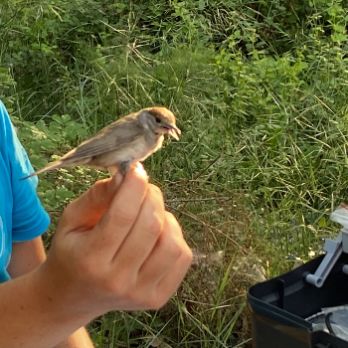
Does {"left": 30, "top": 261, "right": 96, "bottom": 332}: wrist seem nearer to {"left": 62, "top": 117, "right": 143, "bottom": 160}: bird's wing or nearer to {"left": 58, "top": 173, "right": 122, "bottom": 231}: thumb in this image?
{"left": 58, "top": 173, "right": 122, "bottom": 231}: thumb

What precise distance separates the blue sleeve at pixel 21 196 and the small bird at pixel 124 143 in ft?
0.16

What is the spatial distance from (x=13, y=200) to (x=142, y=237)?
45 centimetres

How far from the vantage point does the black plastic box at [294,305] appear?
1751 mm

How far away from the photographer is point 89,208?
113 centimetres

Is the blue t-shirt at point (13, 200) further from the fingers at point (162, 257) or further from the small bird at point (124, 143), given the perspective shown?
the fingers at point (162, 257)

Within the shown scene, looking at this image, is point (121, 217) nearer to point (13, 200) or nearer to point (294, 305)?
point (13, 200)

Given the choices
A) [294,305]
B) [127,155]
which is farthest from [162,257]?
[294,305]

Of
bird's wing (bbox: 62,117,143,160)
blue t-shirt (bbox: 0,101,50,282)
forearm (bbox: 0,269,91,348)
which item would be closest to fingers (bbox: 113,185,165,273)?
forearm (bbox: 0,269,91,348)

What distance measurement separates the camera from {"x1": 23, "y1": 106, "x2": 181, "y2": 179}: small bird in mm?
1319

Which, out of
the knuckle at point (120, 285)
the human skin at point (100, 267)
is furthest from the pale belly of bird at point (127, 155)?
the knuckle at point (120, 285)

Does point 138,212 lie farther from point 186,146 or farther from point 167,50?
Answer: point 167,50

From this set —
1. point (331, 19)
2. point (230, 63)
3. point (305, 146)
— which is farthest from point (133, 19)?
point (305, 146)

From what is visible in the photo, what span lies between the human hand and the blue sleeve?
35 cm

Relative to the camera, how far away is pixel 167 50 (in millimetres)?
4078
